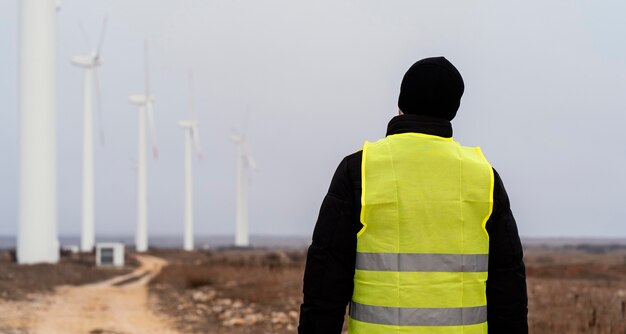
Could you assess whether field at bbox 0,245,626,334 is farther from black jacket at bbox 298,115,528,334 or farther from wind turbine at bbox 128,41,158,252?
wind turbine at bbox 128,41,158,252

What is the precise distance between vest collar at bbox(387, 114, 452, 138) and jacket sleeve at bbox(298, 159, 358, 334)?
412 millimetres

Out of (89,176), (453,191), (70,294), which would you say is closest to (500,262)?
(453,191)

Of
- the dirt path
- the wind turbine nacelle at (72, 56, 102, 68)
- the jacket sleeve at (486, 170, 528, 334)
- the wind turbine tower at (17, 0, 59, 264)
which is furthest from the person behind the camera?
the wind turbine nacelle at (72, 56, 102, 68)

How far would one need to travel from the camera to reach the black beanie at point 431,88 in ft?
10.7

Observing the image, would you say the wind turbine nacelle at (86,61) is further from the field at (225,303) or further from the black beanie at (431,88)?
the black beanie at (431,88)

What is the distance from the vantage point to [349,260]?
3.14 metres

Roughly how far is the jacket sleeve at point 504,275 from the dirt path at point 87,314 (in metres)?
10.3

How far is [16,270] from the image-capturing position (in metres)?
26.6

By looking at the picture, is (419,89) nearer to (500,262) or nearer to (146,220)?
(500,262)

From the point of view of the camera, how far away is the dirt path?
13.3 meters

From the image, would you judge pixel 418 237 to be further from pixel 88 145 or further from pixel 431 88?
pixel 88 145

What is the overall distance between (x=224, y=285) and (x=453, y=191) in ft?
59.3

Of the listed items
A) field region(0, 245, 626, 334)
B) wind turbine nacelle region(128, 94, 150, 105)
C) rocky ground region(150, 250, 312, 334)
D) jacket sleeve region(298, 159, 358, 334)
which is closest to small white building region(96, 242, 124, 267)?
field region(0, 245, 626, 334)

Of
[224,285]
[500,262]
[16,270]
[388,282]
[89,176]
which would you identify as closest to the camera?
[388,282]
